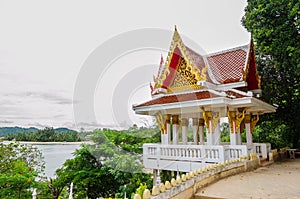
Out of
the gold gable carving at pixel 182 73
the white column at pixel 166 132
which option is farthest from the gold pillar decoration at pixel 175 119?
the gold gable carving at pixel 182 73

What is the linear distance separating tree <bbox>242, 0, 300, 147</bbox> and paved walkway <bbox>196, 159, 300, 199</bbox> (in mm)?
4688

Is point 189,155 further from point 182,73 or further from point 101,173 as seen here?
point 101,173

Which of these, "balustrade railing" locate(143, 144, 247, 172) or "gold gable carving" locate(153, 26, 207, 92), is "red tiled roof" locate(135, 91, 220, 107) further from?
"balustrade railing" locate(143, 144, 247, 172)

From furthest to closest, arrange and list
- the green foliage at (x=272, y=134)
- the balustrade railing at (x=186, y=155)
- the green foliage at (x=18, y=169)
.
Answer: the green foliage at (x=272, y=134) < the balustrade railing at (x=186, y=155) < the green foliage at (x=18, y=169)

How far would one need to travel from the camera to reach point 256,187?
463 centimetres

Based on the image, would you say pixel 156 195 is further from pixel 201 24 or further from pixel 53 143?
pixel 201 24

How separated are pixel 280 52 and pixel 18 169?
1026 cm

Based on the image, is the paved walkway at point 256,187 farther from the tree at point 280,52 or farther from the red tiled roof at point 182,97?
the tree at point 280,52

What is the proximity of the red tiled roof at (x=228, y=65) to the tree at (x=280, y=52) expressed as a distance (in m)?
1.41

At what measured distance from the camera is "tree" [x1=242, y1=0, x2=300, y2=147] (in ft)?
28.8

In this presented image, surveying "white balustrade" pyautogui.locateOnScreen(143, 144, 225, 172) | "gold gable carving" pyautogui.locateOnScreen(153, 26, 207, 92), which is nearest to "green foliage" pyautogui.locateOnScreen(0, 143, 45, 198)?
"white balustrade" pyautogui.locateOnScreen(143, 144, 225, 172)

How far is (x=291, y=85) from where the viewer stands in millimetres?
12406

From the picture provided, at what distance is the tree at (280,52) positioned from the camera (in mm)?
8789

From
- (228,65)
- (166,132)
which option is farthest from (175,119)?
(228,65)
